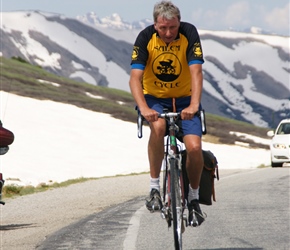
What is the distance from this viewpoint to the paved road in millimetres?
8898

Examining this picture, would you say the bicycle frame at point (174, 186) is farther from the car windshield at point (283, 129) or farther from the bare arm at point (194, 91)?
the car windshield at point (283, 129)

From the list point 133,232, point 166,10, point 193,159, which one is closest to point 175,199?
point 193,159

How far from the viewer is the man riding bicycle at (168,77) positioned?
7.34 metres

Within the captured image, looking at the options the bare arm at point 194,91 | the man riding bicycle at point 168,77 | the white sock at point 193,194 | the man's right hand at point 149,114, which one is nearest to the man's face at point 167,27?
the man riding bicycle at point 168,77

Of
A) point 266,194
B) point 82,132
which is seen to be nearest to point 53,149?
point 82,132

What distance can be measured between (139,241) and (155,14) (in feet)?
9.49

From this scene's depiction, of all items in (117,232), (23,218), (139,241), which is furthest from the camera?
(23,218)

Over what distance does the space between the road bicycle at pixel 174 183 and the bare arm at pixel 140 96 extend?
0.08 metres

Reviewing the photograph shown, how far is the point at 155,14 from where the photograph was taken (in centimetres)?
738

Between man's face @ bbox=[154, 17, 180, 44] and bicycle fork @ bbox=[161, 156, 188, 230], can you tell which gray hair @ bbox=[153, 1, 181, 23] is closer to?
man's face @ bbox=[154, 17, 180, 44]

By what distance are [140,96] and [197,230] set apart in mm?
3268

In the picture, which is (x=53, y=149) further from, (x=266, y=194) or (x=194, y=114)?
(x=194, y=114)

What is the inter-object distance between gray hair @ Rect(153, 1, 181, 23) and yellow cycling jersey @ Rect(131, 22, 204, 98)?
247 mm

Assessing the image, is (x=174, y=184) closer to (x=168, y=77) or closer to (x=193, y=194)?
(x=193, y=194)
